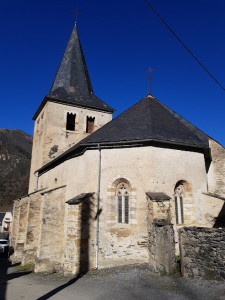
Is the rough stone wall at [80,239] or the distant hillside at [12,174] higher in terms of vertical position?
the distant hillside at [12,174]

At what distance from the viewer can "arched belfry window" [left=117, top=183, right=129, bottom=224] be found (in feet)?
32.3

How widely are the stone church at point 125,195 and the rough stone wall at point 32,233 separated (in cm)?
5

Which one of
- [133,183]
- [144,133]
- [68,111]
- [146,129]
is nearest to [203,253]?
[133,183]

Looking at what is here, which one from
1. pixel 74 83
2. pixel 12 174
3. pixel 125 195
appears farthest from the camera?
pixel 12 174

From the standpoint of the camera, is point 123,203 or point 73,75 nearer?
point 123,203

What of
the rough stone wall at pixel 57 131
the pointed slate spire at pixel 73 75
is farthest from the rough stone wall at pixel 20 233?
the pointed slate spire at pixel 73 75

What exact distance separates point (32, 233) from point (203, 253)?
28.0ft

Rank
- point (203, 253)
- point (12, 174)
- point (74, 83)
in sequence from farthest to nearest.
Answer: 1. point (12, 174)
2. point (74, 83)
3. point (203, 253)

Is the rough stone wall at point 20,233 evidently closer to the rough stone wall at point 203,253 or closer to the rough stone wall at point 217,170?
the rough stone wall at point 203,253

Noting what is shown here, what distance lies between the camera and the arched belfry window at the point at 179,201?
33.3 feet

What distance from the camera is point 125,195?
1004cm

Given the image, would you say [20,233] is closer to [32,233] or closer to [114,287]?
[32,233]

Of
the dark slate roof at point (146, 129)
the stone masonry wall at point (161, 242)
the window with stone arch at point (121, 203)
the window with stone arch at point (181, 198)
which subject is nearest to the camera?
the stone masonry wall at point (161, 242)

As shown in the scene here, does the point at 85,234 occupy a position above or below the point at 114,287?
above
